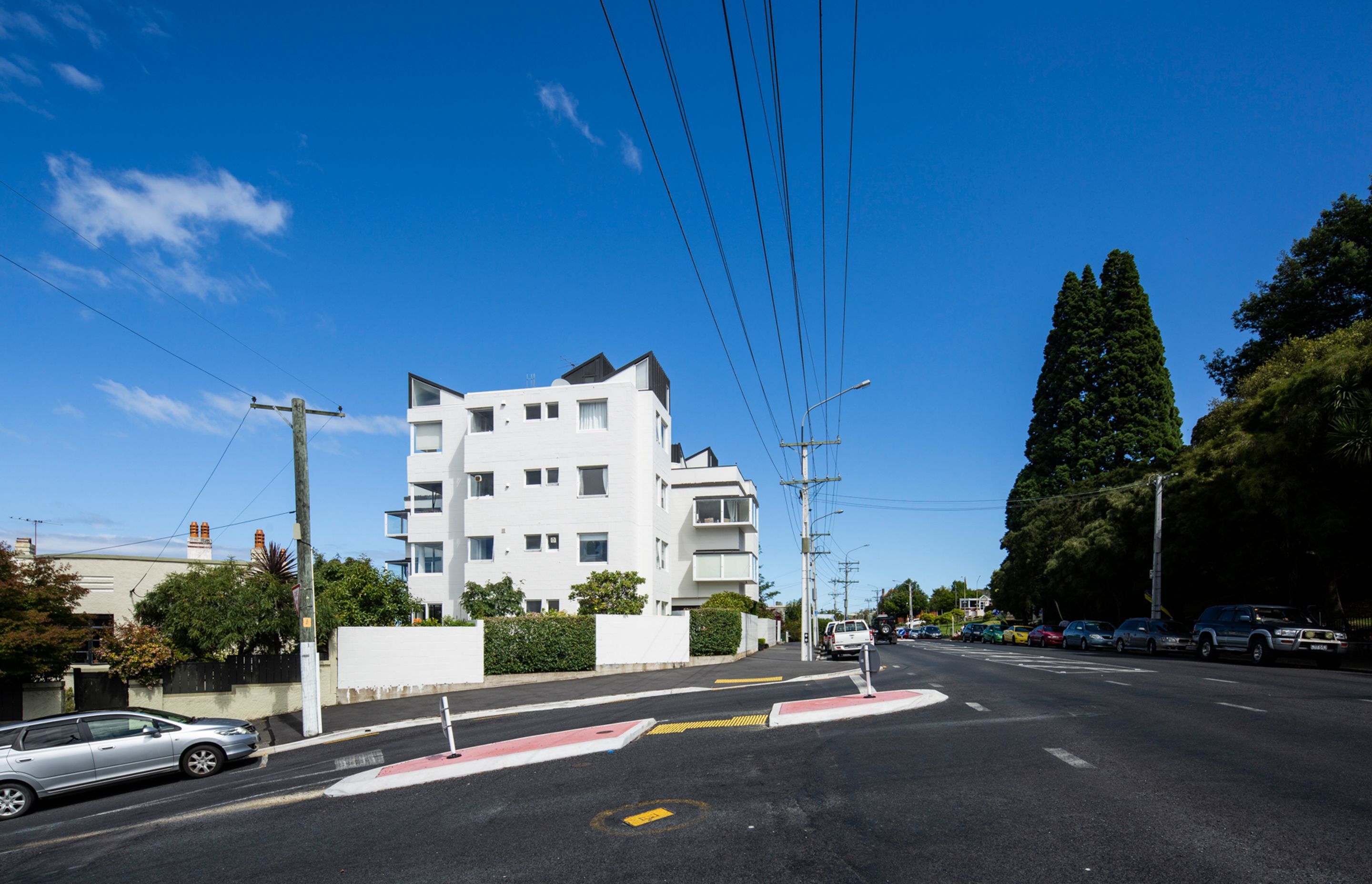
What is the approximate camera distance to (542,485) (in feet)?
131

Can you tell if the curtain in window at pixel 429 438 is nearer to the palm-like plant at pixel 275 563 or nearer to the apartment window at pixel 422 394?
the apartment window at pixel 422 394

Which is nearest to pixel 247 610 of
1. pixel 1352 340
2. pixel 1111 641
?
pixel 1352 340

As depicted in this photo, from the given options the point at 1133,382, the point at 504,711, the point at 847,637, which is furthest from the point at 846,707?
the point at 1133,382

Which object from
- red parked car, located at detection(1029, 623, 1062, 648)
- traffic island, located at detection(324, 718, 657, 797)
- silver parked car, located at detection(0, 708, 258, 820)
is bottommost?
red parked car, located at detection(1029, 623, 1062, 648)

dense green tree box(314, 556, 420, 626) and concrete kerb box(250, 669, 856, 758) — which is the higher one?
dense green tree box(314, 556, 420, 626)

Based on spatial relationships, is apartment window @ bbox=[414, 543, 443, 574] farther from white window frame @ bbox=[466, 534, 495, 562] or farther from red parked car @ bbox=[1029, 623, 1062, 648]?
red parked car @ bbox=[1029, 623, 1062, 648]

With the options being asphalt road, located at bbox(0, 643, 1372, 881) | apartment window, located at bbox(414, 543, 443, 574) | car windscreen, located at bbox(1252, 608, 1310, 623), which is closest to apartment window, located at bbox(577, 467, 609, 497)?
apartment window, located at bbox(414, 543, 443, 574)

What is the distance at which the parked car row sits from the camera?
2459cm

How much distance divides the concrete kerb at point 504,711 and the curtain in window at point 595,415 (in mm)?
17748

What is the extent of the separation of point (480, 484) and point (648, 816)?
3483cm

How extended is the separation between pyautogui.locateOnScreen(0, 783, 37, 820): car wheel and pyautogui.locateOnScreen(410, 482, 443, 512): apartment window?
29.1 meters

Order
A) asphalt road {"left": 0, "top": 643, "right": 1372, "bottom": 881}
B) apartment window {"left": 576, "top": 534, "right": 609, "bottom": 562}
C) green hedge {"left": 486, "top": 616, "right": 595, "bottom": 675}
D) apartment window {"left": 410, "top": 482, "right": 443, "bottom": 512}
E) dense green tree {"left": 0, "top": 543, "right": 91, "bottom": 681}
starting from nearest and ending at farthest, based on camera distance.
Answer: asphalt road {"left": 0, "top": 643, "right": 1372, "bottom": 881} → dense green tree {"left": 0, "top": 543, "right": 91, "bottom": 681} → green hedge {"left": 486, "top": 616, "right": 595, "bottom": 675} → apartment window {"left": 576, "top": 534, "right": 609, "bottom": 562} → apartment window {"left": 410, "top": 482, "right": 443, "bottom": 512}

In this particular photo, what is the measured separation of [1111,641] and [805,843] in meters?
40.3

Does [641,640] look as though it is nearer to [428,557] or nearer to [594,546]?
[594,546]
